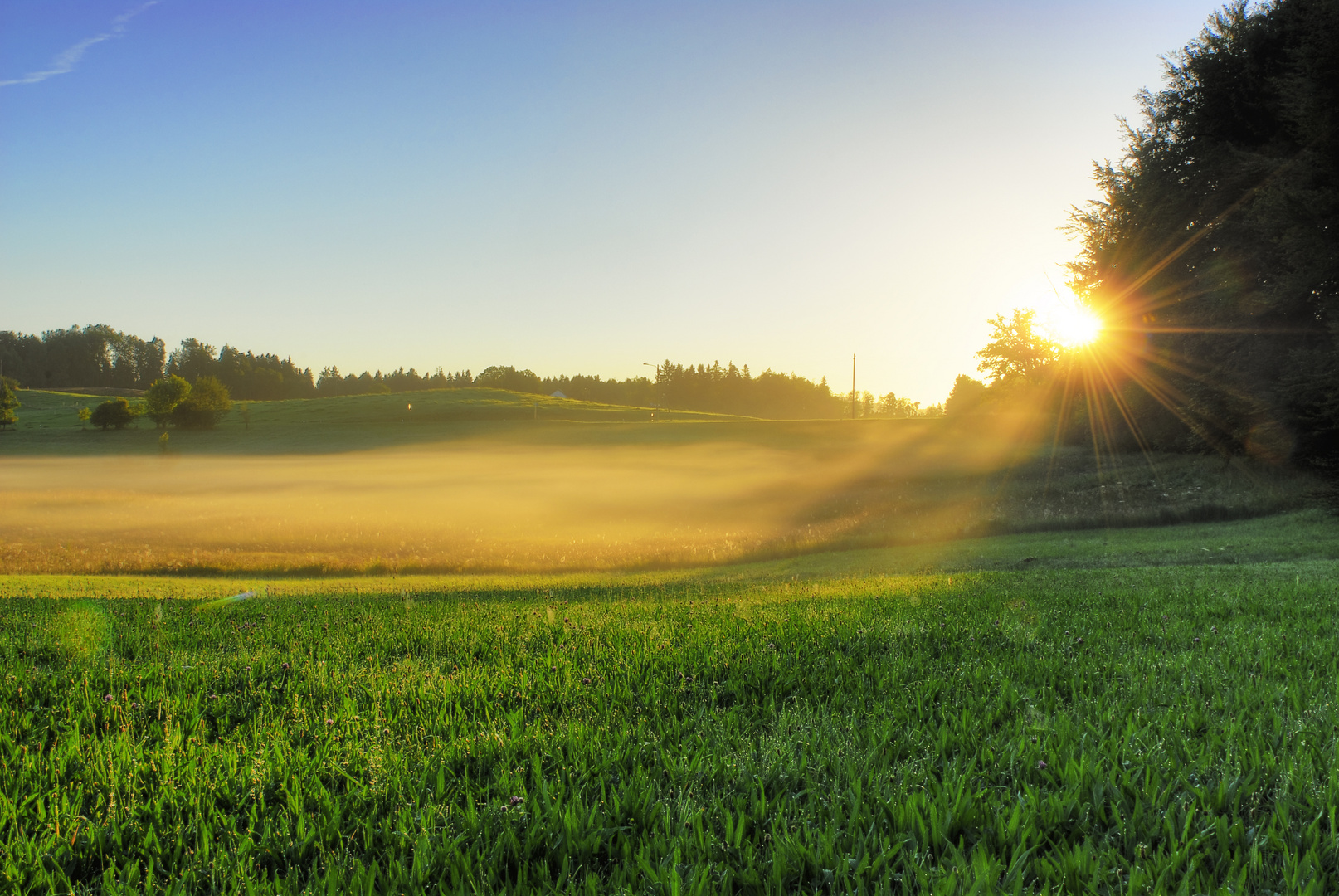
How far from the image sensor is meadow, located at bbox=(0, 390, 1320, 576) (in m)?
27.2

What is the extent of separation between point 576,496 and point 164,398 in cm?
7808

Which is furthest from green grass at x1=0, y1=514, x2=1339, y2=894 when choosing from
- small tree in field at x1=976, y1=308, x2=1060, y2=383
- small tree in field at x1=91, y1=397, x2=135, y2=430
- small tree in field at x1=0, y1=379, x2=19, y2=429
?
small tree in field at x1=0, y1=379, x2=19, y2=429

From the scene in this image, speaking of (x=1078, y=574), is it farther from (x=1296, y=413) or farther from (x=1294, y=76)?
(x=1294, y=76)

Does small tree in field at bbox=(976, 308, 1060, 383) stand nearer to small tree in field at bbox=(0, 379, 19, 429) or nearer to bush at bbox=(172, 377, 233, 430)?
bush at bbox=(172, 377, 233, 430)

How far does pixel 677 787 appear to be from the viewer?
Result: 296 cm

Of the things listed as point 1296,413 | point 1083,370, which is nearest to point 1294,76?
point 1296,413

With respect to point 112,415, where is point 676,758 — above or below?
below

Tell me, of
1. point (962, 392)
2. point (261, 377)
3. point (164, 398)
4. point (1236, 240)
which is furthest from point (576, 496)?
point (261, 377)

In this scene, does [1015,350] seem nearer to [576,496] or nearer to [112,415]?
[576,496]

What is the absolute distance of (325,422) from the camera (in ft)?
334

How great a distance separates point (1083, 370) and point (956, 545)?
2613cm

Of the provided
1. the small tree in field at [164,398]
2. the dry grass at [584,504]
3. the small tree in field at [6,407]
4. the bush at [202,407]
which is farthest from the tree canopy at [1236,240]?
the small tree in field at [6,407]

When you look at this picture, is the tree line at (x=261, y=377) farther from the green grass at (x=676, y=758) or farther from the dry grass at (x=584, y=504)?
the green grass at (x=676, y=758)

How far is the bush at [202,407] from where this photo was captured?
93.8m
